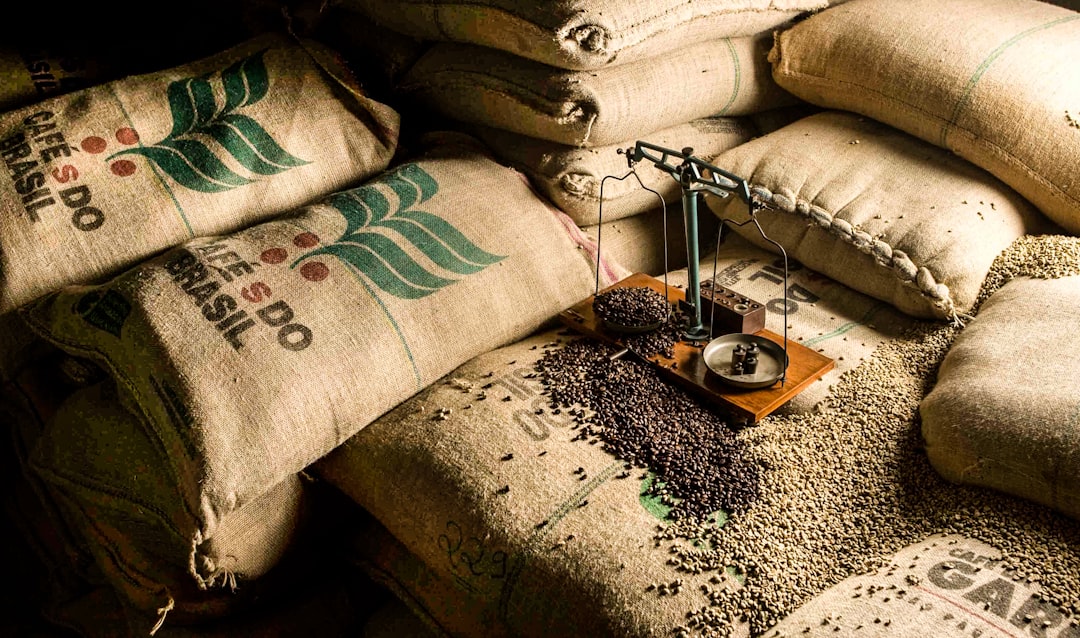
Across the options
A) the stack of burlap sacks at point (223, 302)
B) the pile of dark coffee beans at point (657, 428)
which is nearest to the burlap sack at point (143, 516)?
the stack of burlap sacks at point (223, 302)

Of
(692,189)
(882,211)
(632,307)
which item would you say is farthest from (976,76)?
(632,307)

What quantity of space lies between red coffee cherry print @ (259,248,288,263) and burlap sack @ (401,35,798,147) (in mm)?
589

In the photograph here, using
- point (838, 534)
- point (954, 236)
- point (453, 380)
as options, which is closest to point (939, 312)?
point (954, 236)

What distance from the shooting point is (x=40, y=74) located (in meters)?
1.65

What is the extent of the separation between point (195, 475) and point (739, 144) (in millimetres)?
1506

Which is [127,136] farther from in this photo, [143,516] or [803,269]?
[803,269]

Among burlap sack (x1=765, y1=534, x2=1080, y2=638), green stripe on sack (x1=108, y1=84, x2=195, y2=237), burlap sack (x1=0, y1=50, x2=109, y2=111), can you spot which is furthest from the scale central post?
burlap sack (x1=0, y1=50, x2=109, y2=111)

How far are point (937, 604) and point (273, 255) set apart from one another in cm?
115

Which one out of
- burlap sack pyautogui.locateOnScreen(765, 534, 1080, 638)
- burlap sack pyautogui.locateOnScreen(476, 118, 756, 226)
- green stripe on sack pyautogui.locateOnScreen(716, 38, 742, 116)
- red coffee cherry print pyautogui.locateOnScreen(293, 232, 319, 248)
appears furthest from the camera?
green stripe on sack pyautogui.locateOnScreen(716, 38, 742, 116)

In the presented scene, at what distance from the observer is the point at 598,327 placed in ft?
5.24

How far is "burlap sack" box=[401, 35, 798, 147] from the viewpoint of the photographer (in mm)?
1695

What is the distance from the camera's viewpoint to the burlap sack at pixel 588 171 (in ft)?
5.88

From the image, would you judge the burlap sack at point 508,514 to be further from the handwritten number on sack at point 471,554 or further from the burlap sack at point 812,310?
the burlap sack at point 812,310

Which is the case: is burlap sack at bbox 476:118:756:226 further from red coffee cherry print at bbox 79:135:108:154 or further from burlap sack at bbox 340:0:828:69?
red coffee cherry print at bbox 79:135:108:154
